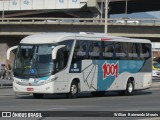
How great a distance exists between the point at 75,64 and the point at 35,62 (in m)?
2.11

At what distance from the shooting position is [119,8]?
117625 mm

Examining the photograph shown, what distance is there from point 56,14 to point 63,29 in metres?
45.4

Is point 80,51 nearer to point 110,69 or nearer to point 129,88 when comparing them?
point 110,69

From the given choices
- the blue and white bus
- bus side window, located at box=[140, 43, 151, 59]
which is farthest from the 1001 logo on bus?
bus side window, located at box=[140, 43, 151, 59]

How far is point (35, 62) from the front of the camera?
79.3 ft

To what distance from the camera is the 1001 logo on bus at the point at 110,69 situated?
1083 inches

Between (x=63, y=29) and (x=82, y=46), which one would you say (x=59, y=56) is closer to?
(x=82, y=46)

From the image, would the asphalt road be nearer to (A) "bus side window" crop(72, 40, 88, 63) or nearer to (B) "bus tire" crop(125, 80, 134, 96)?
(A) "bus side window" crop(72, 40, 88, 63)

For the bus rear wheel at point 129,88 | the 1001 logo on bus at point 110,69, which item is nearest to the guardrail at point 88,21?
the bus rear wheel at point 129,88

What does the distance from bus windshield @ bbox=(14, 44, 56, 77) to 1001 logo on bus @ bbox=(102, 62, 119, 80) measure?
4.10 m

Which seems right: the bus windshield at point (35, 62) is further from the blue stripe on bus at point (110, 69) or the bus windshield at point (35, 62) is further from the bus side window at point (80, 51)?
the blue stripe on bus at point (110, 69)

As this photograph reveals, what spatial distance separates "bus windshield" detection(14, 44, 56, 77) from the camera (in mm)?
24141

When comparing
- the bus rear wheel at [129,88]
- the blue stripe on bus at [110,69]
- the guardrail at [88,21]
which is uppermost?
the guardrail at [88,21]

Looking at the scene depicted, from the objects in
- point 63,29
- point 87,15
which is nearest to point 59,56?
point 63,29
